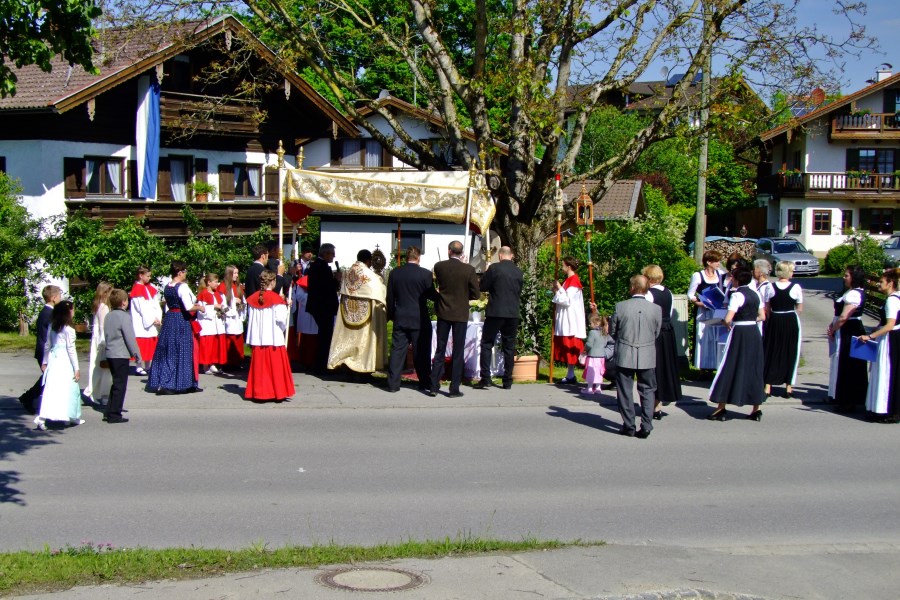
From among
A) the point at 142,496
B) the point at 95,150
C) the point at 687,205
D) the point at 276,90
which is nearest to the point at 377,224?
the point at 276,90

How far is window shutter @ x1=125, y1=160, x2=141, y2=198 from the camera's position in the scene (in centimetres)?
2784

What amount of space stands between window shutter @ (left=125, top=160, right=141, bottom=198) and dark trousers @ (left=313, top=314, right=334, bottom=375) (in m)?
14.6

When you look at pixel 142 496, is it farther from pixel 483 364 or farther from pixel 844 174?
pixel 844 174

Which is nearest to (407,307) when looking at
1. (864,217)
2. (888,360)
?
(888,360)

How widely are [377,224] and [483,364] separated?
27788 mm

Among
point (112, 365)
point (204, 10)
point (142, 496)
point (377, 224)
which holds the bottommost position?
point (142, 496)

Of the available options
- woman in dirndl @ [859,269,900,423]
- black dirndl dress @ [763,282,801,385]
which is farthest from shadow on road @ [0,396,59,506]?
woman in dirndl @ [859,269,900,423]

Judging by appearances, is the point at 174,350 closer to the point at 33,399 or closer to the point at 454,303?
the point at 33,399

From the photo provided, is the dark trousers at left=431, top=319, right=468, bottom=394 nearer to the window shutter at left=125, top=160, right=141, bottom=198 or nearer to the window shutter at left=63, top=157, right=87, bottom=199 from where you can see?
the window shutter at left=63, top=157, right=87, bottom=199

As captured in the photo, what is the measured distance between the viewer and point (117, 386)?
11.6 meters

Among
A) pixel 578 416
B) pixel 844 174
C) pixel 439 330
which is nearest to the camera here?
pixel 578 416

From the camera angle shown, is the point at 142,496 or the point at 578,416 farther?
the point at 578,416

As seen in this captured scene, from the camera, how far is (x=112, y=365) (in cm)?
1156

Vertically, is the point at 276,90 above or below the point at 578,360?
above
